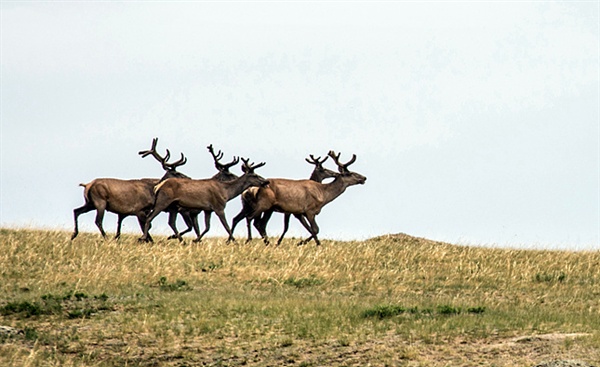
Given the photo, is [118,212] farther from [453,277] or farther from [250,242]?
[453,277]

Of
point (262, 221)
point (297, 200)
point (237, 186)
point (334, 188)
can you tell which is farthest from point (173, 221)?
point (334, 188)

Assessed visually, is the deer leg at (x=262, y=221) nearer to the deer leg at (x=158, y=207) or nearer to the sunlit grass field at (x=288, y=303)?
the sunlit grass field at (x=288, y=303)

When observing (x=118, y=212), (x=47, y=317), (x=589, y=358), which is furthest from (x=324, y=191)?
(x=589, y=358)

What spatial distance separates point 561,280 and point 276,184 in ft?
24.0

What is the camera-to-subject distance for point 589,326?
1772 cm

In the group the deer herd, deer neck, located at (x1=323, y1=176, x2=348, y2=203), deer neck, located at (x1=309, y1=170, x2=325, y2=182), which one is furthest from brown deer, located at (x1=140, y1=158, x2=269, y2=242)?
deer neck, located at (x1=309, y1=170, x2=325, y2=182)

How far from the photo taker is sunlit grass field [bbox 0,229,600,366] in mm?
16562

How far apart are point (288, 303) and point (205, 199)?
31.5ft

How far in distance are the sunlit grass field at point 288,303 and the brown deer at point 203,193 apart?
785 millimetres

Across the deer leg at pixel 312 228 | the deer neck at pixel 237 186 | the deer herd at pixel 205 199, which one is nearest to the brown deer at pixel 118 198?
the deer herd at pixel 205 199

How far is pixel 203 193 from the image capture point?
1142 inches

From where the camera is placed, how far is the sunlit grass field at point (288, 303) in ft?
54.3

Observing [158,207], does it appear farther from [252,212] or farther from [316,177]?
[316,177]

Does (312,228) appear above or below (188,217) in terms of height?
below
